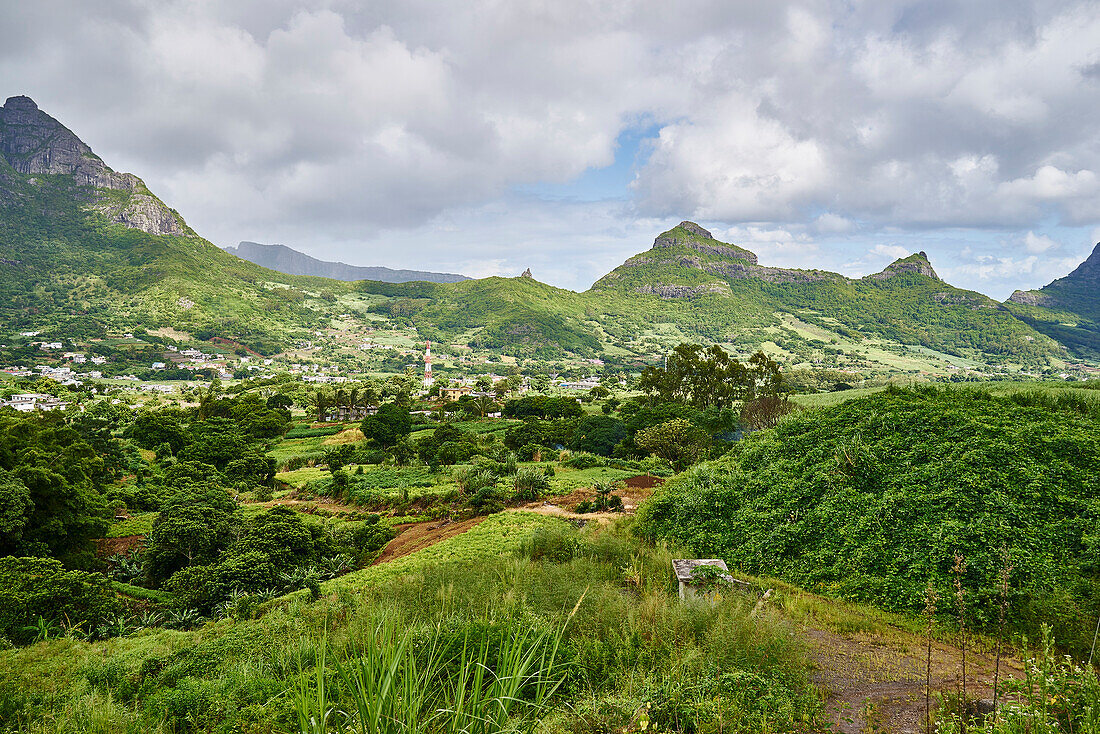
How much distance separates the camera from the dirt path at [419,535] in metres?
13.3

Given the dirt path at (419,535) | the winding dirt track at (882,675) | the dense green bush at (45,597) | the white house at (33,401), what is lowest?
the white house at (33,401)

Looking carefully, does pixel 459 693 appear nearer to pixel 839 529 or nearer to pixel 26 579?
pixel 839 529

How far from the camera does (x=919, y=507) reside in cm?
834

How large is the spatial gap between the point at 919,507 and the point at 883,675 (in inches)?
169

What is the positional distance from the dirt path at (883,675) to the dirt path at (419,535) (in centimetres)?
964

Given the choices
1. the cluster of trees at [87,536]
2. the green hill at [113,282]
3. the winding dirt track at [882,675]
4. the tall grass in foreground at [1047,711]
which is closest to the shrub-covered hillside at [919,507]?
the winding dirt track at [882,675]

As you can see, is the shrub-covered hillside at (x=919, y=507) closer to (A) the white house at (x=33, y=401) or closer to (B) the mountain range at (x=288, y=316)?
(A) the white house at (x=33, y=401)

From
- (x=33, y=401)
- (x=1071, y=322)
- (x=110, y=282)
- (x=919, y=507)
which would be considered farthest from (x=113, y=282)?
(x=1071, y=322)

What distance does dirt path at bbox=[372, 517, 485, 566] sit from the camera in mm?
13304

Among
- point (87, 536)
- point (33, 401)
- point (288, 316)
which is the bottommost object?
point (33, 401)

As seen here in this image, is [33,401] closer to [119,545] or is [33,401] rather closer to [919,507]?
[119,545]

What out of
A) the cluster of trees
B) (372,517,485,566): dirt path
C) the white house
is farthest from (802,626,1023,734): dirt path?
the white house

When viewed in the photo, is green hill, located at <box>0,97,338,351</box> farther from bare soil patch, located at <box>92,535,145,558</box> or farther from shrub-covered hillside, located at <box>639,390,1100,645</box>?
shrub-covered hillside, located at <box>639,390,1100,645</box>

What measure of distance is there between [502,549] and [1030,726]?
351 inches
